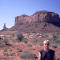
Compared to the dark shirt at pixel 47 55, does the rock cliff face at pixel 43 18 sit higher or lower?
higher

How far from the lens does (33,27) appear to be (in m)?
70.2

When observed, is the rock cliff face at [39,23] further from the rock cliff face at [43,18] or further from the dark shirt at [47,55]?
the dark shirt at [47,55]

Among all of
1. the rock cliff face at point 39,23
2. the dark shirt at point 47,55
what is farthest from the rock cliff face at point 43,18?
the dark shirt at point 47,55

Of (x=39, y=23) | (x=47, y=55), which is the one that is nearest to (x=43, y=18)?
(x=39, y=23)

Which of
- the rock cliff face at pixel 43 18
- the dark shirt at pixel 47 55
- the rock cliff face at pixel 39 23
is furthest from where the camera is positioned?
the rock cliff face at pixel 43 18

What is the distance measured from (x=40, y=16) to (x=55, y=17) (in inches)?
260

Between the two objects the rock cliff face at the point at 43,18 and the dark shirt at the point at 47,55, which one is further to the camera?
the rock cliff face at the point at 43,18

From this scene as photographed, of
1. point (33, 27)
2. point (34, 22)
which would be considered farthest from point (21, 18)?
point (33, 27)

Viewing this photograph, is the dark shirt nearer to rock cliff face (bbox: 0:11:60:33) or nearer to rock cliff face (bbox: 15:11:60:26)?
rock cliff face (bbox: 0:11:60:33)

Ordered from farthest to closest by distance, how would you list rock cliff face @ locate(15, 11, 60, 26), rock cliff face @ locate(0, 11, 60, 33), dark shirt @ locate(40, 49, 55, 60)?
rock cliff face @ locate(15, 11, 60, 26), rock cliff face @ locate(0, 11, 60, 33), dark shirt @ locate(40, 49, 55, 60)

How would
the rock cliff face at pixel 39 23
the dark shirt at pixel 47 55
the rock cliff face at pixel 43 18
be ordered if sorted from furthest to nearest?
the rock cliff face at pixel 43 18, the rock cliff face at pixel 39 23, the dark shirt at pixel 47 55

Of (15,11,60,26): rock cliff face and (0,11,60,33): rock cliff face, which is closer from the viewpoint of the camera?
(0,11,60,33): rock cliff face

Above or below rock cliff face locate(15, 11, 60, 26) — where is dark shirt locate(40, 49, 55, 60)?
below

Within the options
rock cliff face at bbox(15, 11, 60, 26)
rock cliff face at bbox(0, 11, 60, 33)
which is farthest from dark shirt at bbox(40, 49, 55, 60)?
rock cliff face at bbox(15, 11, 60, 26)
